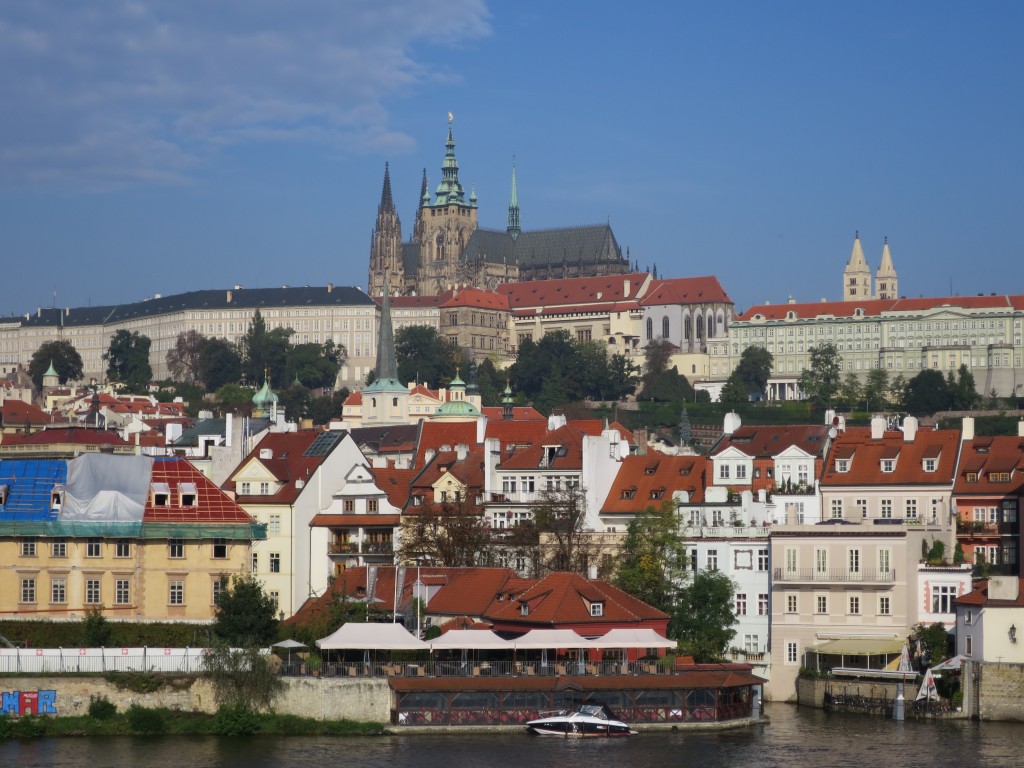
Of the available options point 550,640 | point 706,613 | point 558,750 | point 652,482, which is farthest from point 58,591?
point 652,482

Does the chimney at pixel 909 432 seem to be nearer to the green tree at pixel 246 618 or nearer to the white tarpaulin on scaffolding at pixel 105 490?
the green tree at pixel 246 618

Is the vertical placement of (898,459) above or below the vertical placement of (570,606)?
above

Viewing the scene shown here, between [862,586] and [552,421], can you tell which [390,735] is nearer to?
[862,586]

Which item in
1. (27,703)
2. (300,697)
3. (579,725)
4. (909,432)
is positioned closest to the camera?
(27,703)

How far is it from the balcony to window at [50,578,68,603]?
2163 centimetres

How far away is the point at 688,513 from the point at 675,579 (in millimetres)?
4625

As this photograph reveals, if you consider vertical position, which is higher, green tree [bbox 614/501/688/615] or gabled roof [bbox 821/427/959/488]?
gabled roof [bbox 821/427/959/488]

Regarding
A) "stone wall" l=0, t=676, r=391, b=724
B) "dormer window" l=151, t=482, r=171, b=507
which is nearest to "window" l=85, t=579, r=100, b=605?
"dormer window" l=151, t=482, r=171, b=507

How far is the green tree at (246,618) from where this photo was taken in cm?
6206

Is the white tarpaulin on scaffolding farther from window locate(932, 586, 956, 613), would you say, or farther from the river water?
window locate(932, 586, 956, 613)

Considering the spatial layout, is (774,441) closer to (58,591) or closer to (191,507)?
(191,507)

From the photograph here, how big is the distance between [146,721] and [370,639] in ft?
20.8

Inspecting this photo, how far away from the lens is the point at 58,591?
66625 millimetres

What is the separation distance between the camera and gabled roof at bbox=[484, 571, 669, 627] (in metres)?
62.0
